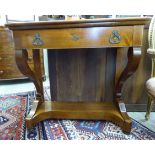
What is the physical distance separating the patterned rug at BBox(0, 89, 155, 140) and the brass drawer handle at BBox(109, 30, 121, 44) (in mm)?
599

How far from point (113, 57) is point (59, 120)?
633 millimetres

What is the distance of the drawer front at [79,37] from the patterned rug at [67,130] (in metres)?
0.57

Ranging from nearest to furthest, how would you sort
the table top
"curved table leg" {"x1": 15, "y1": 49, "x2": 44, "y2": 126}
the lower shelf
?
1. the table top
2. "curved table leg" {"x1": 15, "y1": 49, "x2": 44, "y2": 126}
3. the lower shelf

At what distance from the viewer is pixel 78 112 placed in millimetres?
1222

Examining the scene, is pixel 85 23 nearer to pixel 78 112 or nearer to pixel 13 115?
pixel 78 112

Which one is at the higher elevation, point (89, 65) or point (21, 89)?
point (89, 65)

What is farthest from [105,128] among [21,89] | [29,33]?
[21,89]

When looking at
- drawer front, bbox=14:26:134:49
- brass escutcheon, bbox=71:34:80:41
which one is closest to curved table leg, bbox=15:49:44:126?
drawer front, bbox=14:26:134:49

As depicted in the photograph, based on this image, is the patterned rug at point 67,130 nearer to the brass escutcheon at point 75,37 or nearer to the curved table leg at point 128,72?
the curved table leg at point 128,72

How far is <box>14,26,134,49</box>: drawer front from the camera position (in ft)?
3.00

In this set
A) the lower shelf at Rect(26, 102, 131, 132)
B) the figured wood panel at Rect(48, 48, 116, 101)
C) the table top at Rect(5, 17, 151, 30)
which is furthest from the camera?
the figured wood panel at Rect(48, 48, 116, 101)

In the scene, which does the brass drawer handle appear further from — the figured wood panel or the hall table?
the figured wood panel
